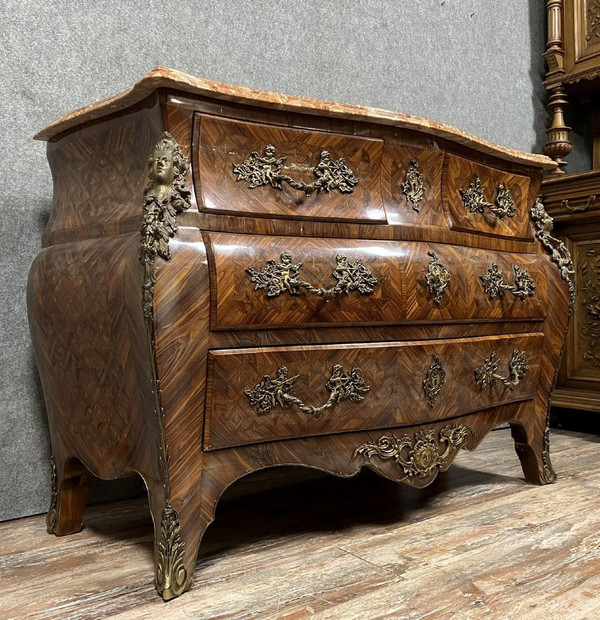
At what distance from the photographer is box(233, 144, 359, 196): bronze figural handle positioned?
1.24m

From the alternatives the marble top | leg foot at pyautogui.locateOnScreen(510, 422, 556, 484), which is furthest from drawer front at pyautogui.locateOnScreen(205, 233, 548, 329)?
leg foot at pyautogui.locateOnScreen(510, 422, 556, 484)

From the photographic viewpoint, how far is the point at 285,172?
128 cm

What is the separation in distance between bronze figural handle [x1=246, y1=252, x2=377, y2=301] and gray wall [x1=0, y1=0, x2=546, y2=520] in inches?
27.6

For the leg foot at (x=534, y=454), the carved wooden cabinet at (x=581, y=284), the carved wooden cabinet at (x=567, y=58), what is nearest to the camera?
the leg foot at (x=534, y=454)

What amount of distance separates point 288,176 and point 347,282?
228 mm

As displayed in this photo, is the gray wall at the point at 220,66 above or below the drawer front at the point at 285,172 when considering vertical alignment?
above

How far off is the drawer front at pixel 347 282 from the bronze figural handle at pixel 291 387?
0.10 m

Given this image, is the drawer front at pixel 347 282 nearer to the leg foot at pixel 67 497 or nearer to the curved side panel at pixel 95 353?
the curved side panel at pixel 95 353

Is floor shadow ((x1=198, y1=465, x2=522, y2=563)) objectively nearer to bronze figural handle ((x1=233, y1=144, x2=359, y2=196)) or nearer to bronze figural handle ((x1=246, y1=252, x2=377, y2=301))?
bronze figural handle ((x1=246, y1=252, x2=377, y2=301))

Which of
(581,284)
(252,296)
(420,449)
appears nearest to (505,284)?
(420,449)

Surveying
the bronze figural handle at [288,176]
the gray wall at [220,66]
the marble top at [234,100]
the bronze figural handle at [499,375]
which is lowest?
the bronze figural handle at [499,375]

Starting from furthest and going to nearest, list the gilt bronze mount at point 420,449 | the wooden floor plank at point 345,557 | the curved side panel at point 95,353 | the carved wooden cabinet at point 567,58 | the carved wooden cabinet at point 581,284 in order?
the carved wooden cabinet at point 567,58 → the carved wooden cabinet at point 581,284 → the gilt bronze mount at point 420,449 → the curved side panel at point 95,353 → the wooden floor plank at point 345,557

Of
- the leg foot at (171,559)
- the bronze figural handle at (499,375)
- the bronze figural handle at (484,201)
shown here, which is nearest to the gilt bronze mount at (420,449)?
the bronze figural handle at (499,375)

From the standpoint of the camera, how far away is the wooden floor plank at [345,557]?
1.06 m
